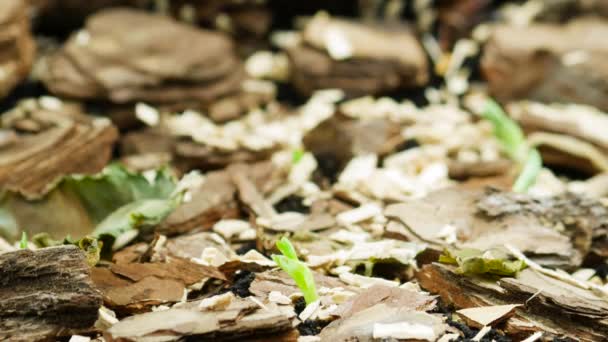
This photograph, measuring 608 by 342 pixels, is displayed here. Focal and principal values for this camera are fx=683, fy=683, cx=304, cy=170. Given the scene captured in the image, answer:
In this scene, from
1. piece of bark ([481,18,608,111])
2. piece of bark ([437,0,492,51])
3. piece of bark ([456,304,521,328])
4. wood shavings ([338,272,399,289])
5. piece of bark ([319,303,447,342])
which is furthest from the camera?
piece of bark ([437,0,492,51])

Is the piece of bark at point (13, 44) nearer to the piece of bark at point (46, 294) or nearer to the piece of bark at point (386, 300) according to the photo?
the piece of bark at point (46, 294)

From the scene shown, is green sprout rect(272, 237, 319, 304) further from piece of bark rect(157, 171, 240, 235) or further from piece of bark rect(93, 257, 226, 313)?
piece of bark rect(157, 171, 240, 235)

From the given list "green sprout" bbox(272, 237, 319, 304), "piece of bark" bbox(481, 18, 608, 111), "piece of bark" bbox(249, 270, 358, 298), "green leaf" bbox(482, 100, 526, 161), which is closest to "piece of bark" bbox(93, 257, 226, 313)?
"piece of bark" bbox(249, 270, 358, 298)

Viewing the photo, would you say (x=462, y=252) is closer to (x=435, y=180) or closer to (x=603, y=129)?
(x=435, y=180)

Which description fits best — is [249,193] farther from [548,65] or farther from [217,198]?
[548,65]

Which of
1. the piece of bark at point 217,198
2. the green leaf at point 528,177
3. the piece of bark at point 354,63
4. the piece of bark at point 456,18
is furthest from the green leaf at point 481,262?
the piece of bark at point 456,18

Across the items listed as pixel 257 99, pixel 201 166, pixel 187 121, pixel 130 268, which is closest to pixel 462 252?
pixel 130 268

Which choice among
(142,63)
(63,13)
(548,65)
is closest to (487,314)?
(142,63)
